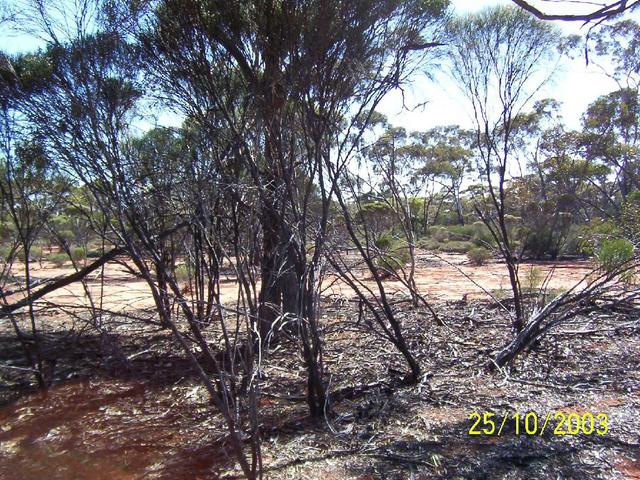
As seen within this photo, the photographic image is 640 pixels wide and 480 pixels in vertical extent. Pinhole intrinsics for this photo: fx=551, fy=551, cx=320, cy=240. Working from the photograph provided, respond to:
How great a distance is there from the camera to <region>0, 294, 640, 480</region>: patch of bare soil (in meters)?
3.85

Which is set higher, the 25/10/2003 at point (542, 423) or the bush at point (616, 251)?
the bush at point (616, 251)

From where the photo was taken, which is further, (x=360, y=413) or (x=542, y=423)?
(x=360, y=413)

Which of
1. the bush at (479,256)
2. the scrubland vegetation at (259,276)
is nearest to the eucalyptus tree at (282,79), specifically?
the scrubland vegetation at (259,276)

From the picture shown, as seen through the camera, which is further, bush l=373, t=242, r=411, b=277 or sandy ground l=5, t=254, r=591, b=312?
sandy ground l=5, t=254, r=591, b=312

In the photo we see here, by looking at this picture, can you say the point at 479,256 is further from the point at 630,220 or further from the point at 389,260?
the point at 389,260

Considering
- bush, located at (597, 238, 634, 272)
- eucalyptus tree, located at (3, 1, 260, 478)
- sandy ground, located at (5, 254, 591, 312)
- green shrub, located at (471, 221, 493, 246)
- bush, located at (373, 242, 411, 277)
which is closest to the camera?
eucalyptus tree, located at (3, 1, 260, 478)

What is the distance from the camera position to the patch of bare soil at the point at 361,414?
385 centimetres

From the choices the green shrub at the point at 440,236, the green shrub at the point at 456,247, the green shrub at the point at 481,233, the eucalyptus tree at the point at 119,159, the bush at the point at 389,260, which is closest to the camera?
the eucalyptus tree at the point at 119,159

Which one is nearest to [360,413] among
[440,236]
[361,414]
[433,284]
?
[361,414]

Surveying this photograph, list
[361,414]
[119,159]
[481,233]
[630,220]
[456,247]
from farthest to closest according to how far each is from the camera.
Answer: [456,247]
[481,233]
[630,220]
[361,414]
[119,159]

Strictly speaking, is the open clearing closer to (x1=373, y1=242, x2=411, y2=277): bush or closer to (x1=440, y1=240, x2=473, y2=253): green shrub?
(x1=373, y1=242, x2=411, y2=277): bush

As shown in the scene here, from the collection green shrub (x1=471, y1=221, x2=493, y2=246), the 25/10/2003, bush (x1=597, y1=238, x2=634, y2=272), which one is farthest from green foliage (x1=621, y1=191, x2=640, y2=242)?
green shrub (x1=471, y1=221, x2=493, y2=246)

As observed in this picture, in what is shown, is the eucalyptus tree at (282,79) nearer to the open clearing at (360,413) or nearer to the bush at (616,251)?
the open clearing at (360,413)

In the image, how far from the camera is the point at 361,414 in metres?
4.71
